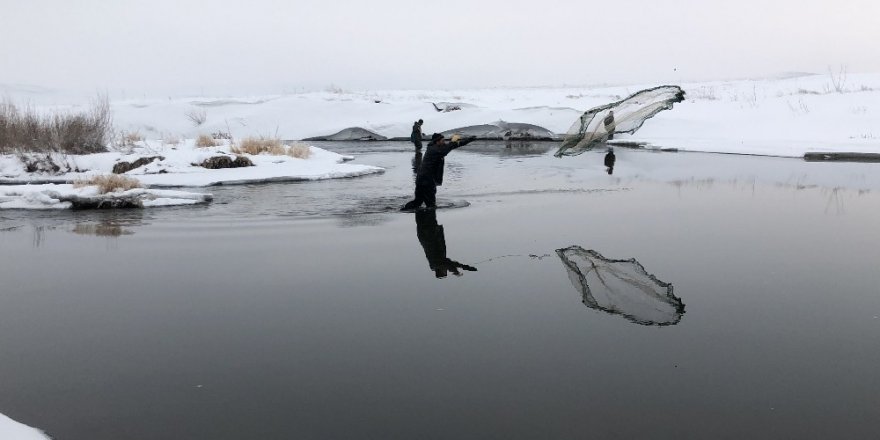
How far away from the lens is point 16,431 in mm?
3646

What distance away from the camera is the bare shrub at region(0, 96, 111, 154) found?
62.0 ft

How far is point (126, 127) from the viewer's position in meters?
37.7

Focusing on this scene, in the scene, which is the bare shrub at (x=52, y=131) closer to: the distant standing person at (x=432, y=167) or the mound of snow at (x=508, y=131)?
the distant standing person at (x=432, y=167)

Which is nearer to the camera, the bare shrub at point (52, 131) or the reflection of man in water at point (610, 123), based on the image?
the reflection of man in water at point (610, 123)

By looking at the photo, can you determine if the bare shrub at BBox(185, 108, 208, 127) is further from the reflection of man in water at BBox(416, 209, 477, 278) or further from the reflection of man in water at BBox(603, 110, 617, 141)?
the reflection of man in water at BBox(416, 209, 477, 278)

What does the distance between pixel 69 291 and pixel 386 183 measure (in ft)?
33.5

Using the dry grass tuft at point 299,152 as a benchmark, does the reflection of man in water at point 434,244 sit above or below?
below

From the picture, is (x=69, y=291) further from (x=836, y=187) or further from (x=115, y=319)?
(x=836, y=187)

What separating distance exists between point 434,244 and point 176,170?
1184 cm

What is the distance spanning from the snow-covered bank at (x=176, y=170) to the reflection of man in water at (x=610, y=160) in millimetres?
6665

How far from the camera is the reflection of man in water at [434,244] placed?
7328 millimetres

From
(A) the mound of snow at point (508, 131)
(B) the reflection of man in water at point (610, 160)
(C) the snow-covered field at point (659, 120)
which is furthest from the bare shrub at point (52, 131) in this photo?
(A) the mound of snow at point (508, 131)

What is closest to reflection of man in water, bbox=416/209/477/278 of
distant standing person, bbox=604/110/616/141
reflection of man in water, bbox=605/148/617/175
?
distant standing person, bbox=604/110/616/141

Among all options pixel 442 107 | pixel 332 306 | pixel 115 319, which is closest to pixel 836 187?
pixel 332 306
